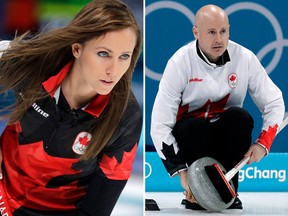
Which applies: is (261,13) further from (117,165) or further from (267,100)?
(117,165)

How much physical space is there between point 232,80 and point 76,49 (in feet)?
5.30

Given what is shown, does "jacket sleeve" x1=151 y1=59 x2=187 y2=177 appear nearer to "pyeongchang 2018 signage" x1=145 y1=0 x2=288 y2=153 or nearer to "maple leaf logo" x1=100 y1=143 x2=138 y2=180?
"pyeongchang 2018 signage" x1=145 y1=0 x2=288 y2=153

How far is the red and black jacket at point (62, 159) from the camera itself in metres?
1.96

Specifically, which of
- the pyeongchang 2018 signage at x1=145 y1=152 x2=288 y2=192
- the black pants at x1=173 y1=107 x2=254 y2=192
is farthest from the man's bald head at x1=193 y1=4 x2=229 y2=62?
the pyeongchang 2018 signage at x1=145 y1=152 x2=288 y2=192

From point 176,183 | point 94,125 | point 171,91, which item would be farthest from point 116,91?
point 176,183

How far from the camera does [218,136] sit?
133 inches

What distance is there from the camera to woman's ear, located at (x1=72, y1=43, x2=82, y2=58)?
185cm

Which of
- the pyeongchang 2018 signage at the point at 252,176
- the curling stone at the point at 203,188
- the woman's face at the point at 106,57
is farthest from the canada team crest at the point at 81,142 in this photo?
the pyeongchang 2018 signage at the point at 252,176

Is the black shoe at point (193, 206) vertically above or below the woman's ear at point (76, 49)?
below

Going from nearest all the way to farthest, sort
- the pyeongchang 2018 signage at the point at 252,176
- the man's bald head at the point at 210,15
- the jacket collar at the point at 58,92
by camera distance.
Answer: the jacket collar at the point at 58,92, the man's bald head at the point at 210,15, the pyeongchang 2018 signage at the point at 252,176

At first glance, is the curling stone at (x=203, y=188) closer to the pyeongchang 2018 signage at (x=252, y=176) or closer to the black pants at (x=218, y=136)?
the black pants at (x=218, y=136)

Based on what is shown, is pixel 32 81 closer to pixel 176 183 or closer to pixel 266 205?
pixel 266 205

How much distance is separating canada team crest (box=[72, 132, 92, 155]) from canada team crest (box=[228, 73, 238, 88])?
1.52 metres

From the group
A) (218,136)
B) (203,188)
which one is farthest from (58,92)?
(218,136)
